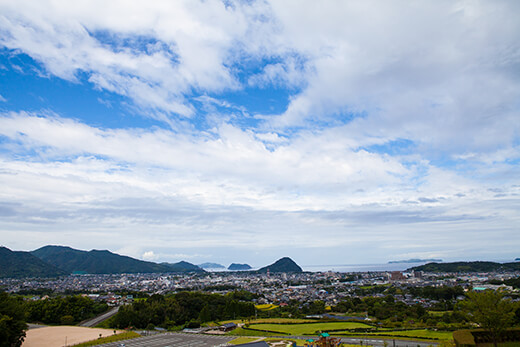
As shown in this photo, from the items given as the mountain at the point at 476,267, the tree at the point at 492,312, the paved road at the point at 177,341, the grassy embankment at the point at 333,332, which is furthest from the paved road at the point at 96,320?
the mountain at the point at 476,267

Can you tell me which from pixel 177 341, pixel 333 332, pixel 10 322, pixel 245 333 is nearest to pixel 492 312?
pixel 333 332

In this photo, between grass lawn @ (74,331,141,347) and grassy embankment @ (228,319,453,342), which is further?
grass lawn @ (74,331,141,347)

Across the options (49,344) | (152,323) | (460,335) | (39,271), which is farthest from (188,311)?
(39,271)

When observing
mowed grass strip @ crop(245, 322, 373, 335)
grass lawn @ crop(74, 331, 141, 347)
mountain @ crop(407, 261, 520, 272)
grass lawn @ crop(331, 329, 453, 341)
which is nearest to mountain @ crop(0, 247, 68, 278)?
grass lawn @ crop(74, 331, 141, 347)

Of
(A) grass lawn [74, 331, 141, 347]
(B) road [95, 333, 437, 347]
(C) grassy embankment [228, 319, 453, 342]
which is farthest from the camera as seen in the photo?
(A) grass lawn [74, 331, 141, 347]

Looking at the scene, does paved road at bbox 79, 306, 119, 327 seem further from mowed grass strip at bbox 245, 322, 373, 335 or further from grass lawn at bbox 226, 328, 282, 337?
mowed grass strip at bbox 245, 322, 373, 335

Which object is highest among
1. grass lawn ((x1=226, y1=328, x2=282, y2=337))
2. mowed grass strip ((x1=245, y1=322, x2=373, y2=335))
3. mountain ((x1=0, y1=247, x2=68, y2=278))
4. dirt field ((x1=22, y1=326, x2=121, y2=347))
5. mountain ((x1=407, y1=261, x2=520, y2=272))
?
mountain ((x1=0, y1=247, x2=68, y2=278))
